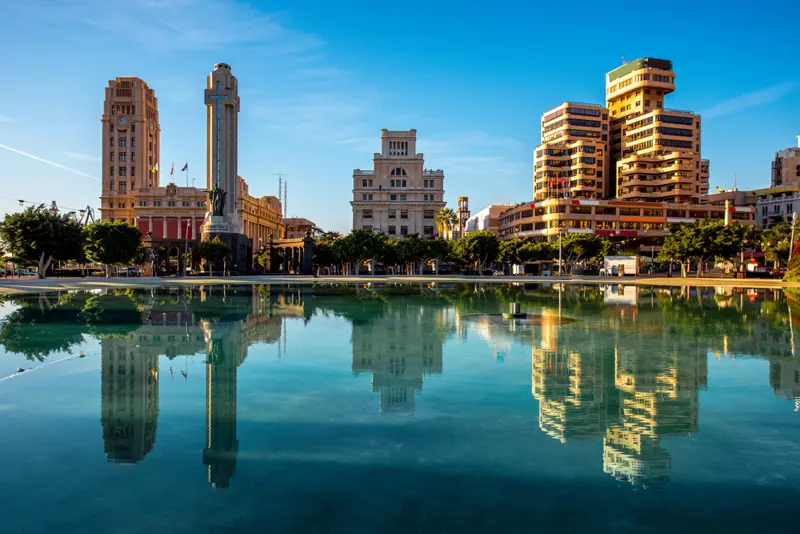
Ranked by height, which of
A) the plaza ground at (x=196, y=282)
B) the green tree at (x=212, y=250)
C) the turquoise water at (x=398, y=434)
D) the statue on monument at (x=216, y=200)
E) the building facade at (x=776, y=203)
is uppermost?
the building facade at (x=776, y=203)

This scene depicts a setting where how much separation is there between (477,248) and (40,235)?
56.7 meters

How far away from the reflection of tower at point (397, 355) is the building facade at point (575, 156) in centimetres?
12436

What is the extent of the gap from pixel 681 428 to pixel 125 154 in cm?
15317

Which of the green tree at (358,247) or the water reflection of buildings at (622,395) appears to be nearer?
the water reflection of buildings at (622,395)

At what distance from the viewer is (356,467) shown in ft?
28.1

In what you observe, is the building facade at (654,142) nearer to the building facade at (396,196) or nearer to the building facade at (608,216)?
the building facade at (608,216)

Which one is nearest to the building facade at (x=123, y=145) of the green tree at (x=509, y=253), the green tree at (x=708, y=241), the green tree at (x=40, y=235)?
the green tree at (x=40, y=235)

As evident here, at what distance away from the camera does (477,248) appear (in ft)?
290

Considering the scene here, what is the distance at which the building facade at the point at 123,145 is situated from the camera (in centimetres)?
14075

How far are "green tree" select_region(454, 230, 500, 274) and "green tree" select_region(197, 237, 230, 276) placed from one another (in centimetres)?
3551

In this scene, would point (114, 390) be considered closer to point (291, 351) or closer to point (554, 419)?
point (291, 351)

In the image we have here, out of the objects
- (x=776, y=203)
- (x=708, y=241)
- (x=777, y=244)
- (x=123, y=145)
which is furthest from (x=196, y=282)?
(x=776, y=203)

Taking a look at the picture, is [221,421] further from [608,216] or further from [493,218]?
[493,218]

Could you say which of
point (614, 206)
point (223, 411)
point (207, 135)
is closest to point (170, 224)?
point (207, 135)
